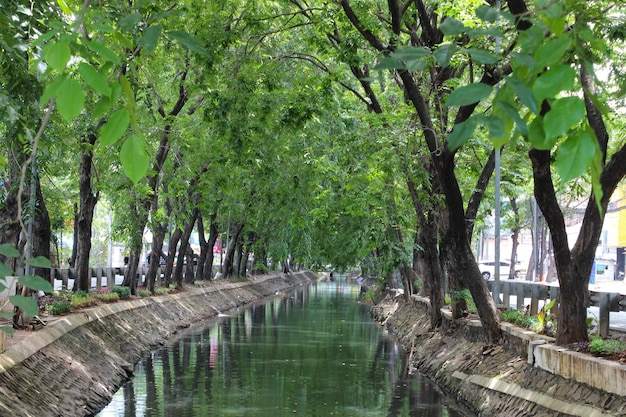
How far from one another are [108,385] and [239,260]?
1670 inches

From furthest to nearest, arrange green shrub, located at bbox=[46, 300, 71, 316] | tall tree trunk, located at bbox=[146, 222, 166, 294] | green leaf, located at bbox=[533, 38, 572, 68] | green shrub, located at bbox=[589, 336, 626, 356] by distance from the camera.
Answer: tall tree trunk, located at bbox=[146, 222, 166, 294] < green shrub, located at bbox=[46, 300, 71, 316] < green shrub, located at bbox=[589, 336, 626, 356] < green leaf, located at bbox=[533, 38, 572, 68]

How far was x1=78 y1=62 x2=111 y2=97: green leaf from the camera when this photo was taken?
3271 millimetres

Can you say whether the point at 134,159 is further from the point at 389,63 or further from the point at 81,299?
the point at 81,299

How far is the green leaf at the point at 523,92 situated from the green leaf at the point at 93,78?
5.22 ft

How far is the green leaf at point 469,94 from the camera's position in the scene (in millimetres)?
3143

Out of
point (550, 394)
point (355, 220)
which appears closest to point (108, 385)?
point (550, 394)

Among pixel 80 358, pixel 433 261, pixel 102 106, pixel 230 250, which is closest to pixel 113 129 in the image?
pixel 102 106

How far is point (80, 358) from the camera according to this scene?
53.7 feet

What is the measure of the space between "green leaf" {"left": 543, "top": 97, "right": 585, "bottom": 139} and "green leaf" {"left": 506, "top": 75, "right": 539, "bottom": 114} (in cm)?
7

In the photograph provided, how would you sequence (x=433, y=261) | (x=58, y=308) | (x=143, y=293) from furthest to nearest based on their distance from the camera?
1. (x=143, y=293)
2. (x=433, y=261)
3. (x=58, y=308)

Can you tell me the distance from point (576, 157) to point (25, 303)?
246 cm

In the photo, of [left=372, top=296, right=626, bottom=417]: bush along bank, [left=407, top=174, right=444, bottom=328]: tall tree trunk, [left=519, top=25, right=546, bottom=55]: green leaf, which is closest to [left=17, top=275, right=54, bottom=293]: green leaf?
[left=519, top=25, right=546, bottom=55]: green leaf

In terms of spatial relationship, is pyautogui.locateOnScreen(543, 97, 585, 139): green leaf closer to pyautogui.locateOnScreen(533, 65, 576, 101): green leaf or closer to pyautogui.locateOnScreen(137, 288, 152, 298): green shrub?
pyautogui.locateOnScreen(533, 65, 576, 101): green leaf

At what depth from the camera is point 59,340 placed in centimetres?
1603
